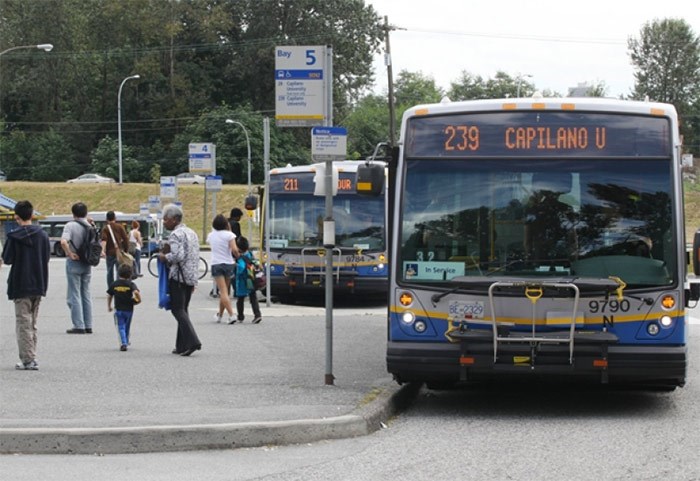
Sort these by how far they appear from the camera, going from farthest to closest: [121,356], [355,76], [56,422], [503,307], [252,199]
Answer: [355,76] → [252,199] → [121,356] → [503,307] → [56,422]

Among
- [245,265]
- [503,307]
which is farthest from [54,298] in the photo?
[503,307]

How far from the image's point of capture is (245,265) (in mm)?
18938

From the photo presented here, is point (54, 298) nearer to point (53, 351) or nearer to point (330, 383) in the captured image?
point (53, 351)

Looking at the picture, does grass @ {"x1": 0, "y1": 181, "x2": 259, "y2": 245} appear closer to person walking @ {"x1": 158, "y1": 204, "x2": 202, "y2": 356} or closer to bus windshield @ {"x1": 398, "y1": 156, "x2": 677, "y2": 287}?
person walking @ {"x1": 158, "y1": 204, "x2": 202, "y2": 356}

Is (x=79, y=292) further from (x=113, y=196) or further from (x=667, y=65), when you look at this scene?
(x=667, y=65)

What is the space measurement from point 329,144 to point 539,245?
2299 millimetres

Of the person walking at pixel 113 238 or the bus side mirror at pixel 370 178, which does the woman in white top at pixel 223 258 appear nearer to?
the person walking at pixel 113 238

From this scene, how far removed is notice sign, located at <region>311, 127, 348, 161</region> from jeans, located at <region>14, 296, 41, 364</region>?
11.1ft

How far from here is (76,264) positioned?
16.4 m

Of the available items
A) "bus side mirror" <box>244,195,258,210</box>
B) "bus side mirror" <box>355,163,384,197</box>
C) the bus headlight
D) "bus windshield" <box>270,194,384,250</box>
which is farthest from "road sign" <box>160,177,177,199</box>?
the bus headlight

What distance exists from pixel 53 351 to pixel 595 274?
22.6ft

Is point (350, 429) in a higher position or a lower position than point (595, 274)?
lower

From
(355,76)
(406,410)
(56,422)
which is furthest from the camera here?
(355,76)

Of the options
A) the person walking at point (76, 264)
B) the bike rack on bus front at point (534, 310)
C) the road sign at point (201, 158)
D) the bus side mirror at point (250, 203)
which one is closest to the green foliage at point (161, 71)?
the road sign at point (201, 158)
